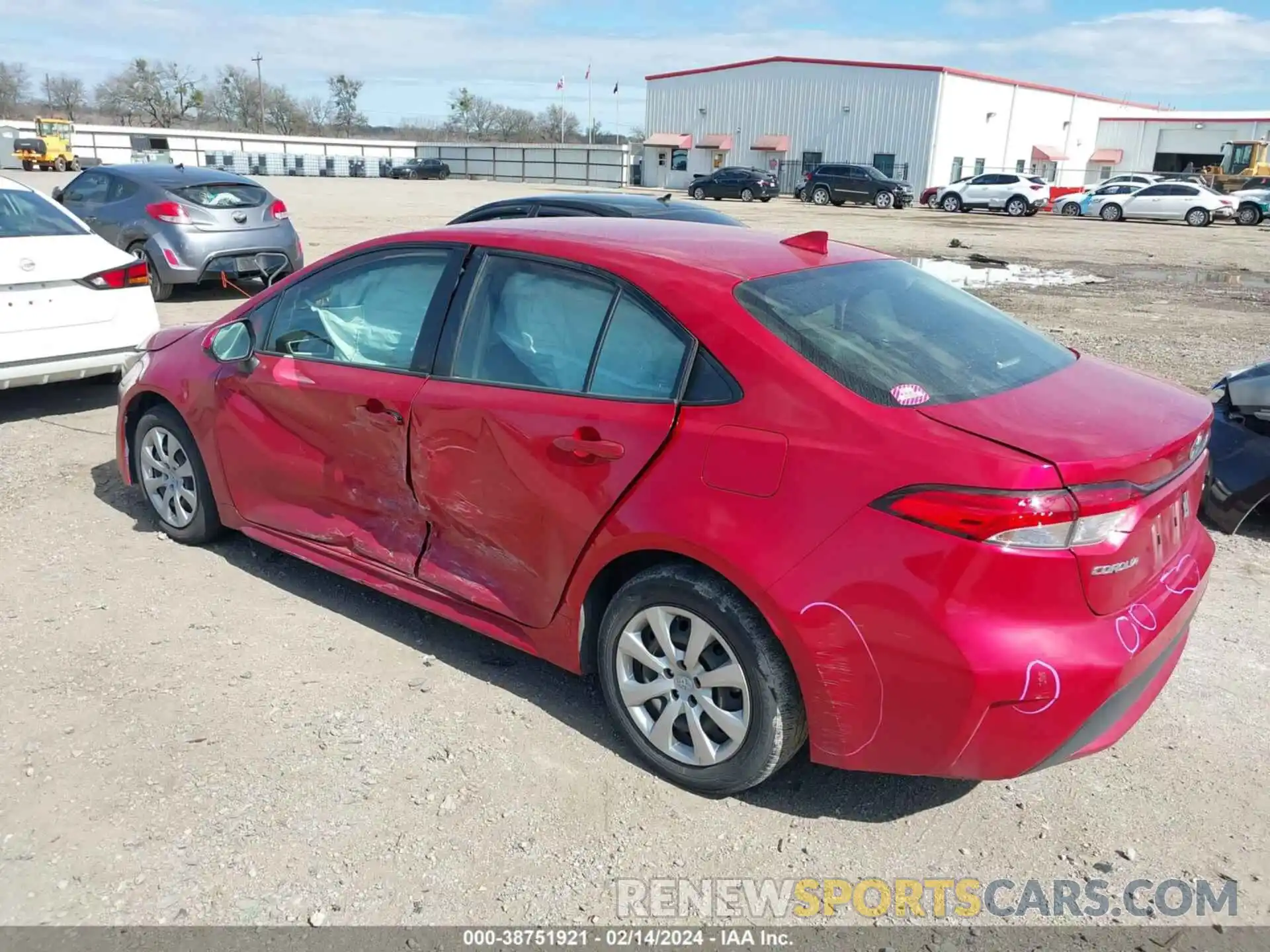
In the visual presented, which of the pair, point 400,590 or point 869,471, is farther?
point 400,590

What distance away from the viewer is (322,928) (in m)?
2.49

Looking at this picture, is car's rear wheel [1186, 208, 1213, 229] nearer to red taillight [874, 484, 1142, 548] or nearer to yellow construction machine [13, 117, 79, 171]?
red taillight [874, 484, 1142, 548]

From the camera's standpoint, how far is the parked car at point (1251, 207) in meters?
35.8

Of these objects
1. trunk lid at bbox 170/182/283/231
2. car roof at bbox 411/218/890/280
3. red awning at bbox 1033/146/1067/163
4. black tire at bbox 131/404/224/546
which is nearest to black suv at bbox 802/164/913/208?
red awning at bbox 1033/146/1067/163

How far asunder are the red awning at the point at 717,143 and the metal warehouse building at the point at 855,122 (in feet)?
0.23

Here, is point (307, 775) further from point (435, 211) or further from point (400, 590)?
point (435, 211)

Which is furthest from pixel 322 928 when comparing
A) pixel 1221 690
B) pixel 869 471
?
pixel 1221 690

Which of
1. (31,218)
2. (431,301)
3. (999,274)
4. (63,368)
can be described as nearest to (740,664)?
(431,301)

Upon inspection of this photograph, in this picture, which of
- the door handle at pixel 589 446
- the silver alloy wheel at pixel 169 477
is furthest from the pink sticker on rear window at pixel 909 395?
the silver alloy wheel at pixel 169 477

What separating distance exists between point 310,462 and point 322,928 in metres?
1.97

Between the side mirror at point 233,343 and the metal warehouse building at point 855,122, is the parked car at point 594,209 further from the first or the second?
the metal warehouse building at point 855,122

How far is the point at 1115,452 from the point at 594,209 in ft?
21.7

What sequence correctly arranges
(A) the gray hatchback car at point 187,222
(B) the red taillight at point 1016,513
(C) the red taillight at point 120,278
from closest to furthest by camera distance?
(B) the red taillight at point 1016,513, (C) the red taillight at point 120,278, (A) the gray hatchback car at point 187,222

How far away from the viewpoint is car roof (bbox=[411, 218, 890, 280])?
3148mm
